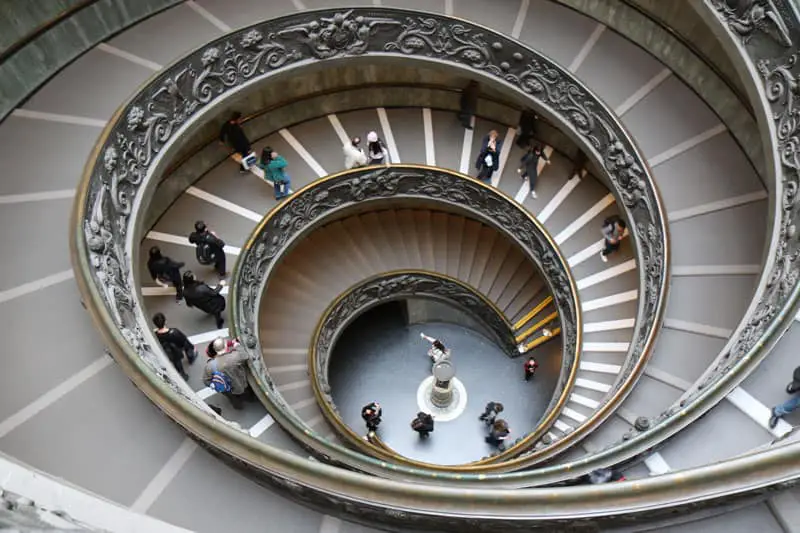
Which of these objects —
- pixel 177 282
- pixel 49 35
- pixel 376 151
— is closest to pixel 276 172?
pixel 376 151

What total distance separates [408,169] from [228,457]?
31.0ft

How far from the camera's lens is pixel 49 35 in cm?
932

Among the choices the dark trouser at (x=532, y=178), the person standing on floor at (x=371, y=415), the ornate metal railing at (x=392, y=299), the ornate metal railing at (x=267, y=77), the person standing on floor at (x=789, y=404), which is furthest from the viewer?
the ornate metal railing at (x=392, y=299)

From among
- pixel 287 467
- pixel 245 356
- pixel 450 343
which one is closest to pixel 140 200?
pixel 245 356

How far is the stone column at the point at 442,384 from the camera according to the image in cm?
1394

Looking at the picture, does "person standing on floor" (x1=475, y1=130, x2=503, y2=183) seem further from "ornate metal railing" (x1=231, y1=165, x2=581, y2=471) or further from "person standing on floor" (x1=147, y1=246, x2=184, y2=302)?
"person standing on floor" (x1=147, y1=246, x2=184, y2=302)

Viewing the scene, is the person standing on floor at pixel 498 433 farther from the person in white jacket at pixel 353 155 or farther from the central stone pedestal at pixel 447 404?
the person in white jacket at pixel 353 155

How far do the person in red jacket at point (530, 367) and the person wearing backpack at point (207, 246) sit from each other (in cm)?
804

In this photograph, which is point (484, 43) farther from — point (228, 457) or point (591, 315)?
point (228, 457)

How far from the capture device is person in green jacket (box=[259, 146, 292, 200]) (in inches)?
467

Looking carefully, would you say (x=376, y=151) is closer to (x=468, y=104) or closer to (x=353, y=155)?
(x=353, y=155)

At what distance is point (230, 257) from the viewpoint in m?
11.7

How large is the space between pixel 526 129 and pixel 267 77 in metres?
6.06

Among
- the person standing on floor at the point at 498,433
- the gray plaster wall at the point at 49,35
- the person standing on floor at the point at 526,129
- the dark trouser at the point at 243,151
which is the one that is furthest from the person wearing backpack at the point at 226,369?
the person standing on floor at the point at 526,129
